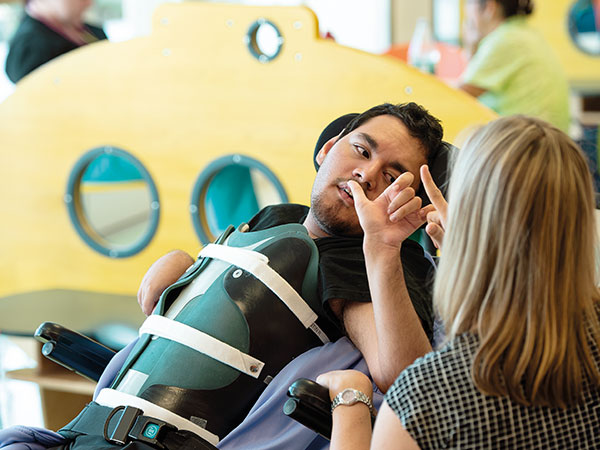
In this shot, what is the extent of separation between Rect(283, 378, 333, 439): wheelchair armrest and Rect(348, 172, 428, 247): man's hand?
0.23 metres

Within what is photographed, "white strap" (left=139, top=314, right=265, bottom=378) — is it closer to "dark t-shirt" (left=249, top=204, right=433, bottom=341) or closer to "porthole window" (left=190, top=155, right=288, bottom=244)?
"dark t-shirt" (left=249, top=204, right=433, bottom=341)

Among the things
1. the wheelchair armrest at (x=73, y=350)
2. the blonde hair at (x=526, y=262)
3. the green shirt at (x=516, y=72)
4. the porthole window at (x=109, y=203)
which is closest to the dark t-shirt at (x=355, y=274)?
the blonde hair at (x=526, y=262)

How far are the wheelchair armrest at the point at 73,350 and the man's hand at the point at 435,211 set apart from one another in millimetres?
722

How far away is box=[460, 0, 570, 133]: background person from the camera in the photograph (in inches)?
122

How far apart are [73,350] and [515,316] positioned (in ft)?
3.04

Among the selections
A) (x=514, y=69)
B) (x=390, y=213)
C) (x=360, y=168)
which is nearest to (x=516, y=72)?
(x=514, y=69)

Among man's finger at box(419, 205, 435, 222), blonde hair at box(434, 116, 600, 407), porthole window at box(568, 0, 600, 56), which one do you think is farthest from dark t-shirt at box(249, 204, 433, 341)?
porthole window at box(568, 0, 600, 56)

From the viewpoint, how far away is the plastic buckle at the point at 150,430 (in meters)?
1.24

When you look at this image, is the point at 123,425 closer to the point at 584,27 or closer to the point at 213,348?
the point at 213,348

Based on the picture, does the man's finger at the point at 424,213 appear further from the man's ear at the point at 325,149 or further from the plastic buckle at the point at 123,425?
the plastic buckle at the point at 123,425

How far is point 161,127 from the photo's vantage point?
244 centimetres

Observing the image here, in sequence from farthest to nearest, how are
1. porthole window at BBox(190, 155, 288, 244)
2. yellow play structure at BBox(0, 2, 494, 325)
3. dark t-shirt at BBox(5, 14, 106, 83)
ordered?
dark t-shirt at BBox(5, 14, 106, 83) < porthole window at BBox(190, 155, 288, 244) < yellow play structure at BBox(0, 2, 494, 325)

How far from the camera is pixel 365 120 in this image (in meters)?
1.53

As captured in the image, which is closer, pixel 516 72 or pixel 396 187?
pixel 396 187
